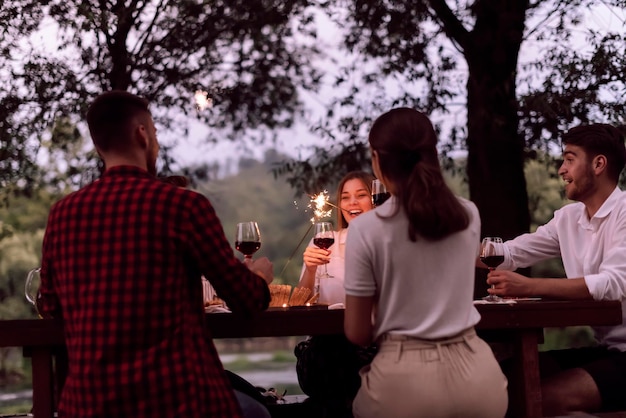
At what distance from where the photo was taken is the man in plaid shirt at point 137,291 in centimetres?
237

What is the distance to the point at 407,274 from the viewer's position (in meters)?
2.49

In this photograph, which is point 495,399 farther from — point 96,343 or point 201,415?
point 96,343

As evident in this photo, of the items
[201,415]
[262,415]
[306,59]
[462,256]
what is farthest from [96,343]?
[306,59]

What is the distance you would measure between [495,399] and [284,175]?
15.5 feet

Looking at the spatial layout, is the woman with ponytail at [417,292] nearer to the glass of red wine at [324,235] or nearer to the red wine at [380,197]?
the glass of red wine at [324,235]

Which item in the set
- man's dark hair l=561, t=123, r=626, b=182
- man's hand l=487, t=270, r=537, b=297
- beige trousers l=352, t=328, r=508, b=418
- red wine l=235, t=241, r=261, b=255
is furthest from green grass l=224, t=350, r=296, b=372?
beige trousers l=352, t=328, r=508, b=418

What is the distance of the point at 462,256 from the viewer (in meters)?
2.54

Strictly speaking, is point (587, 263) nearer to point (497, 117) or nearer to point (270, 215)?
point (497, 117)

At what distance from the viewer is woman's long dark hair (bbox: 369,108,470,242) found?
245 centimetres

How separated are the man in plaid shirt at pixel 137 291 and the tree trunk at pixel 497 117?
3987 mm

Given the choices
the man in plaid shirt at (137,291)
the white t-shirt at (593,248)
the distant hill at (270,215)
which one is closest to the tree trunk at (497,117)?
the white t-shirt at (593,248)

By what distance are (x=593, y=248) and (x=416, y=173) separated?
1.50 m

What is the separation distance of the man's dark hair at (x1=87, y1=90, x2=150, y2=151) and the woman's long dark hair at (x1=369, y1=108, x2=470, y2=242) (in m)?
0.72

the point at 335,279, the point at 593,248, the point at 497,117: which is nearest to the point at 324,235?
the point at 335,279
